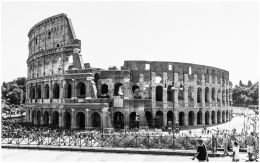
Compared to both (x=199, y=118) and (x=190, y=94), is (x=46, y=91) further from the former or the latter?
(x=199, y=118)

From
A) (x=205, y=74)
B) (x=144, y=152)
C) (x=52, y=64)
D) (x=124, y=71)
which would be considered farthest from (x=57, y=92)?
(x=144, y=152)

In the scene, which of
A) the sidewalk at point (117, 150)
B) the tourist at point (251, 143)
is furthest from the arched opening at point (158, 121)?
the tourist at point (251, 143)

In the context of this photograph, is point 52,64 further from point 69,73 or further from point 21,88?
point 21,88

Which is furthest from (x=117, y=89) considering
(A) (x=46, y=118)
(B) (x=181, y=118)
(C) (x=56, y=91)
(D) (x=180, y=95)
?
(A) (x=46, y=118)

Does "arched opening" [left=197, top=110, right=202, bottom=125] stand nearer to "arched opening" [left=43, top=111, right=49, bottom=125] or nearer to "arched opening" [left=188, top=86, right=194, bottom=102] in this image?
"arched opening" [left=188, top=86, right=194, bottom=102]

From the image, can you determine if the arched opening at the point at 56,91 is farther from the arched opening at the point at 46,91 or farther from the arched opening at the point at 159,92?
the arched opening at the point at 159,92

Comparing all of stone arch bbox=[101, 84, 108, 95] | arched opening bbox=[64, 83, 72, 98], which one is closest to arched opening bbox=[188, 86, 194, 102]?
stone arch bbox=[101, 84, 108, 95]
